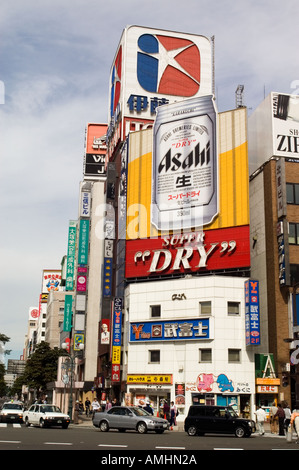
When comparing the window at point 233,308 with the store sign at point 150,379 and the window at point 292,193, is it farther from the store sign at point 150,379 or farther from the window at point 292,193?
the window at point 292,193

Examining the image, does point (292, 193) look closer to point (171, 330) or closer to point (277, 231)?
point (277, 231)

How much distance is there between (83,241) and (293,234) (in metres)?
41.6

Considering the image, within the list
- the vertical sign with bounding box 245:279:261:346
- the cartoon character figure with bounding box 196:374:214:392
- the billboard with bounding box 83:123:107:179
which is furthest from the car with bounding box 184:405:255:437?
the billboard with bounding box 83:123:107:179

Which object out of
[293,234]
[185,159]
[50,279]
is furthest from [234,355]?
[50,279]

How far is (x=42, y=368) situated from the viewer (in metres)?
89.0

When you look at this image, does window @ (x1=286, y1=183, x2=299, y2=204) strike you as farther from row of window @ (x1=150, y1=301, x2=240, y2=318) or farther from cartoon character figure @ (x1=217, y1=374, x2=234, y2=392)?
cartoon character figure @ (x1=217, y1=374, x2=234, y2=392)

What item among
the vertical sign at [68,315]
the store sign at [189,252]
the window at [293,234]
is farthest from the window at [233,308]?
the vertical sign at [68,315]

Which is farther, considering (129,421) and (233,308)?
(233,308)

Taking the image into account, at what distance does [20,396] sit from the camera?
180m

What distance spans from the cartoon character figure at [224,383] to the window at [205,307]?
18.4ft

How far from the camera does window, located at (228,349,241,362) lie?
4956 centimetres

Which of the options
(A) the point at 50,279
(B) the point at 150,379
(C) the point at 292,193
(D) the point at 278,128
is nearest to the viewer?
(B) the point at 150,379
